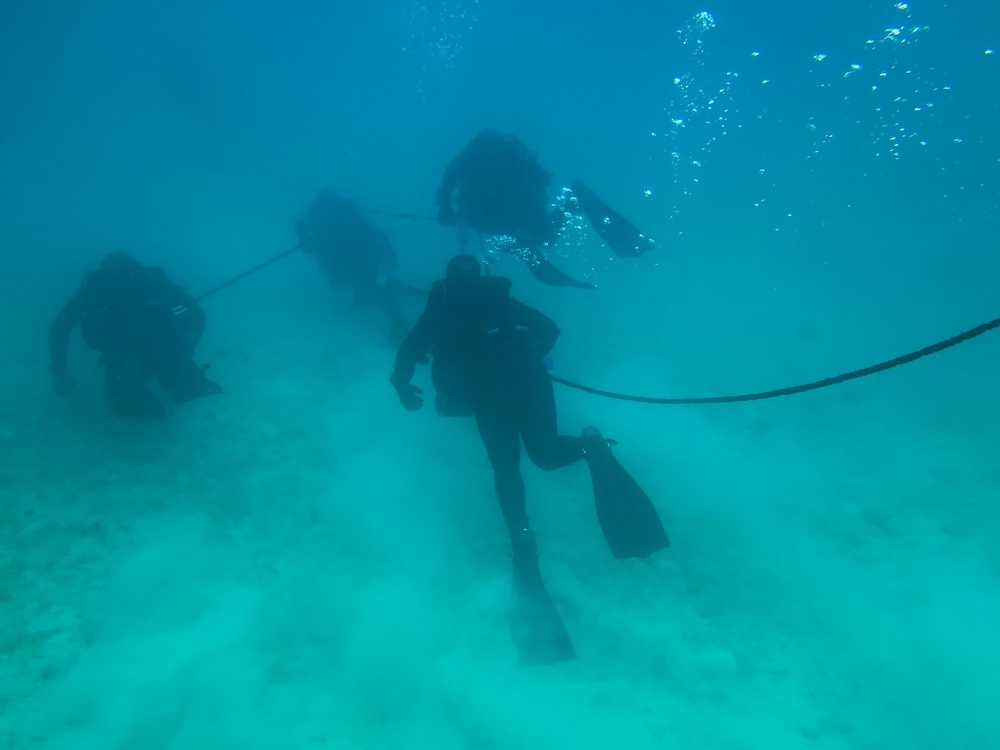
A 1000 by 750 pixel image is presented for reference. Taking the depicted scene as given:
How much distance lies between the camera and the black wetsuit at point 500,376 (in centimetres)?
417

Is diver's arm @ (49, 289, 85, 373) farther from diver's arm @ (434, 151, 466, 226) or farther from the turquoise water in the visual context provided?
diver's arm @ (434, 151, 466, 226)

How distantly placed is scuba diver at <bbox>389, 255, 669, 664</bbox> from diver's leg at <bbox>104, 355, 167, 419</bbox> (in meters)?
3.61

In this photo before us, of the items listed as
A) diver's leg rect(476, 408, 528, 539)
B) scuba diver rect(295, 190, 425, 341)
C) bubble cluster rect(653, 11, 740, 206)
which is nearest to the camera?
diver's leg rect(476, 408, 528, 539)

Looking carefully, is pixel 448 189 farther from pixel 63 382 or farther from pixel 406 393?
pixel 63 382

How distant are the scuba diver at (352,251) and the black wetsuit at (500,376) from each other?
4233 millimetres

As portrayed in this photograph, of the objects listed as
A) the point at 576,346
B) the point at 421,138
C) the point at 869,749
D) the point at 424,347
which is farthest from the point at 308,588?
the point at 421,138

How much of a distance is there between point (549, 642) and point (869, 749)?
95.5 inches

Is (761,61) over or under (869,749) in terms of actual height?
over

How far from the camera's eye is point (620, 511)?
4.07 m

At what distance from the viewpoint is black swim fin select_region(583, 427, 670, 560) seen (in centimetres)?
404

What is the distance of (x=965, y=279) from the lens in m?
19.9

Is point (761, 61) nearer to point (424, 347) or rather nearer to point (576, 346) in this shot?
point (576, 346)

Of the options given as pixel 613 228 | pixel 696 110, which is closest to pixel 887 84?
pixel 696 110

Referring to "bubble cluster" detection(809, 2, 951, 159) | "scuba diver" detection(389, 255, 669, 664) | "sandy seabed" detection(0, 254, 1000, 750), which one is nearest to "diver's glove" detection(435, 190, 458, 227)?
"sandy seabed" detection(0, 254, 1000, 750)
